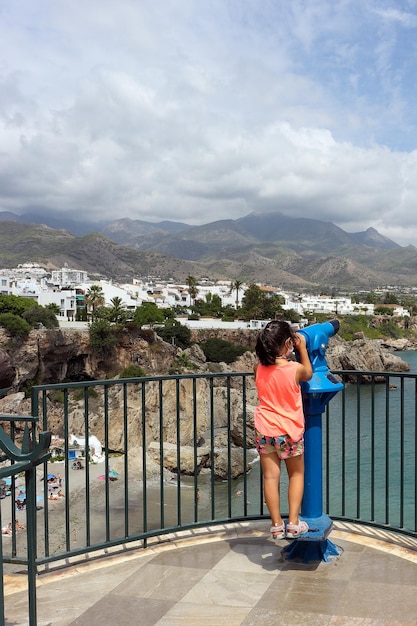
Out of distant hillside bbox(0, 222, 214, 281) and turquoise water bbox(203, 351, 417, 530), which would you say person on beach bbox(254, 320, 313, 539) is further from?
distant hillside bbox(0, 222, 214, 281)

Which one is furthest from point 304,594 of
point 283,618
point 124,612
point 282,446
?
point 124,612

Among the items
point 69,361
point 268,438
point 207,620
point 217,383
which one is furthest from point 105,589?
point 69,361

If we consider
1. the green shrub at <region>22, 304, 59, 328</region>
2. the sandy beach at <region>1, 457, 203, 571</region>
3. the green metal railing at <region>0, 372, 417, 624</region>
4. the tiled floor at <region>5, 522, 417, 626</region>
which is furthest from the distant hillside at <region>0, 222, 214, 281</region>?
the tiled floor at <region>5, 522, 417, 626</region>

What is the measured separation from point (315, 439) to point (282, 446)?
0.32m

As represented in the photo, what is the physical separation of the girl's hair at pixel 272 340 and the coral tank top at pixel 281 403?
0.06 metres

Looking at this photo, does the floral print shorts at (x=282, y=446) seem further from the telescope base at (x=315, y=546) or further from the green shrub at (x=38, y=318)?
the green shrub at (x=38, y=318)

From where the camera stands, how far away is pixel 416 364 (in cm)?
5772

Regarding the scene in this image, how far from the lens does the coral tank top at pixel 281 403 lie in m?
3.02

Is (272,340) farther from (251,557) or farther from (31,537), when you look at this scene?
(31,537)

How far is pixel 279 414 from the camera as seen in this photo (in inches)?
120

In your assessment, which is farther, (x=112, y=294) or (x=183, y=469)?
(x=112, y=294)

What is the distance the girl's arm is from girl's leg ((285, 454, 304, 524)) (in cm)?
44

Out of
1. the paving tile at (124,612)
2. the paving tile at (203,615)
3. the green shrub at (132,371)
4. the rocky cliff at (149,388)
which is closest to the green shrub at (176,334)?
the rocky cliff at (149,388)

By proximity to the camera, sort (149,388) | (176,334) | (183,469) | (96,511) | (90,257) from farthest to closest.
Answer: (90,257) < (176,334) < (149,388) < (183,469) < (96,511)
